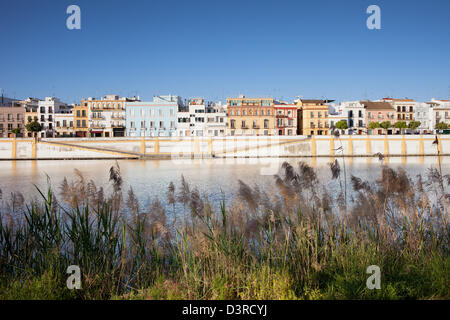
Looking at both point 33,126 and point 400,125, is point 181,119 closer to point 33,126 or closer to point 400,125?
point 33,126

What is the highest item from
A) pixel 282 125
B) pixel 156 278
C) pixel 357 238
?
pixel 282 125

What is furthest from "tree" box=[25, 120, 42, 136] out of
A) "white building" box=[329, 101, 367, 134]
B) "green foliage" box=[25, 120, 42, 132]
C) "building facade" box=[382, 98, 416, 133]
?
"building facade" box=[382, 98, 416, 133]

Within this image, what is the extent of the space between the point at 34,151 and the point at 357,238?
148ft

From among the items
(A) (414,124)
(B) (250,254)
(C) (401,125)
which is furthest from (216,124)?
(B) (250,254)

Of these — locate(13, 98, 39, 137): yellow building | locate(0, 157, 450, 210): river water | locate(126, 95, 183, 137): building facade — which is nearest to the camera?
locate(0, 157, 450, 210): river water

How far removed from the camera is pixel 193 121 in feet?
179

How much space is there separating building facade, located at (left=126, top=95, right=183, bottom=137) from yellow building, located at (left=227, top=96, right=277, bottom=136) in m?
8.00

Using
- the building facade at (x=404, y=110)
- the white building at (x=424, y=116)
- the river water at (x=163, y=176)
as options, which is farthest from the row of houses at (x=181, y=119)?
the river water at (x=163, y=176)

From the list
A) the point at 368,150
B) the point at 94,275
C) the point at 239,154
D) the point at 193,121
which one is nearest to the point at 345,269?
the point at 94,275

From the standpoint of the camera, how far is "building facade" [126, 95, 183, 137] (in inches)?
2157

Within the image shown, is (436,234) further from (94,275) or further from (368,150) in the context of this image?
(368,150)

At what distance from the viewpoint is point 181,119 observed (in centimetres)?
5469

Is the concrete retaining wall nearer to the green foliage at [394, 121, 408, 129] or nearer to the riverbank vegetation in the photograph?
the green foliage at [394, 121, 408, 129]

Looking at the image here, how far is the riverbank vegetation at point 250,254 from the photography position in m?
3.48
